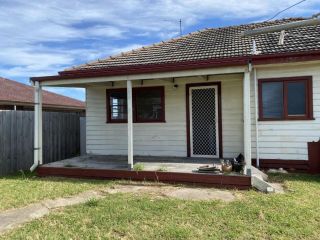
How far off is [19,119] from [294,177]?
7.97 m

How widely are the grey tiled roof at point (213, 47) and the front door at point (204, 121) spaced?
42.7 inches

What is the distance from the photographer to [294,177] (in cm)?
848

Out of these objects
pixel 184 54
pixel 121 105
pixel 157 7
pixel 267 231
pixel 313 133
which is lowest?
pixel 267 231

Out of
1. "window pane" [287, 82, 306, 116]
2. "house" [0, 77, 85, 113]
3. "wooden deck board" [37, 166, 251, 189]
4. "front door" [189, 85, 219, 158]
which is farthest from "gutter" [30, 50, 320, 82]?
"house" [0, 77, 85, 113]

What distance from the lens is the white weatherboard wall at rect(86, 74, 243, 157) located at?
10.2m

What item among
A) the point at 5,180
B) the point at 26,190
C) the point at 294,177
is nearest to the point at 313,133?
the point at 294,177

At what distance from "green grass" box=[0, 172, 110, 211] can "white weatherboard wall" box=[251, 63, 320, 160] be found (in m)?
4.56

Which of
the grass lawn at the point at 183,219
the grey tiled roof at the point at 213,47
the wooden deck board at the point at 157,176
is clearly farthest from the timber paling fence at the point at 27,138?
the grass lawn at the point at 183,219

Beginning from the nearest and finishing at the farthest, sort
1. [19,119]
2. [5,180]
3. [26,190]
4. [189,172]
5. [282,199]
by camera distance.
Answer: [282,199]
[26,190]
[189,172]
[5,180]
[19,119]

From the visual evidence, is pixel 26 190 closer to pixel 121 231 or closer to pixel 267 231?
pixel 121 231

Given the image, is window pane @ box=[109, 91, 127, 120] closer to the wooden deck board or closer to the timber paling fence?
the timber paling fence

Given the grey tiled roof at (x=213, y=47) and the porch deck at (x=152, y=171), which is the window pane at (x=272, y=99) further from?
the porch deck at (x=152, y=171)

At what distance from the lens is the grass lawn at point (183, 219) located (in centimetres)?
479

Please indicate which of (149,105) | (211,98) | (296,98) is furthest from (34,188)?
(296,98)
